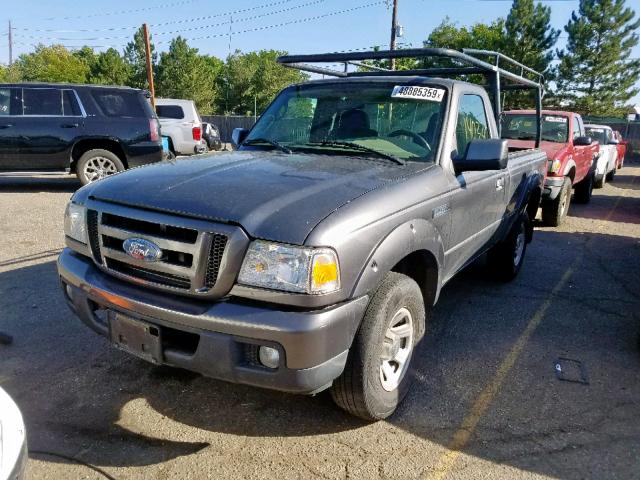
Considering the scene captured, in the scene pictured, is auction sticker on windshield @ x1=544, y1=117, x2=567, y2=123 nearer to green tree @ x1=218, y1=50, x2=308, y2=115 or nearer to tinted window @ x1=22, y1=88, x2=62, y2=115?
tinted window @ x1=22, y1=88, x2=62, y2=115

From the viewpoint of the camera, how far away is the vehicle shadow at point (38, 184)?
33.5 ft

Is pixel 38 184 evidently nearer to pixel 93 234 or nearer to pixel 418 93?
pixel 93 234

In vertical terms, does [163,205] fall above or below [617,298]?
above

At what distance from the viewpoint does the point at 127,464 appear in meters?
2.48

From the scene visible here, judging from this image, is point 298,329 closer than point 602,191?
Yes

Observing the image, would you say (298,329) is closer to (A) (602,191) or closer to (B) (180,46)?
(A) (602,191)

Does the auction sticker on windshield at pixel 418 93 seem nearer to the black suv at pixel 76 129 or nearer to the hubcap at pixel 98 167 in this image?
the black suv at pixel 76 129

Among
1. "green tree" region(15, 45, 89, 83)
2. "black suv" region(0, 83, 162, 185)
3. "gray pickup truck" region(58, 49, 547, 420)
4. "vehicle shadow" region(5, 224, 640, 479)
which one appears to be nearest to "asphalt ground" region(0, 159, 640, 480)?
"vehicle shadow" region(5, 224, 640, 479)

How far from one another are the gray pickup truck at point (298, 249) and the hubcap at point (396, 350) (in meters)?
0.01

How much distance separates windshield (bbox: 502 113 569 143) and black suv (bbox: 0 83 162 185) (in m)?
6.54

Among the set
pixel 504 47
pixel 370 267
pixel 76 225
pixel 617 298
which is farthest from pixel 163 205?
pixel 504 47

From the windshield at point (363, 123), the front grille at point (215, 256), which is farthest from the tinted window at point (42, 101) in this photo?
the front grille at point (215, 256)

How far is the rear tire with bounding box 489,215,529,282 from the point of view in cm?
504

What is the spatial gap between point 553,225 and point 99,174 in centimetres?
807
